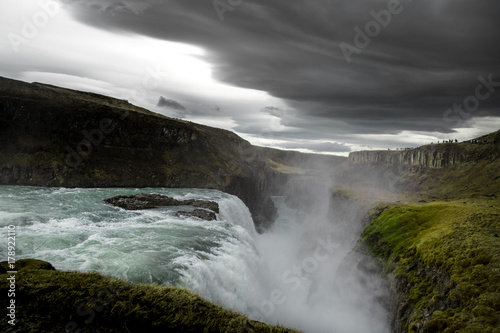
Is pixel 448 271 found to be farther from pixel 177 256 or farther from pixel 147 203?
pixel 147 203

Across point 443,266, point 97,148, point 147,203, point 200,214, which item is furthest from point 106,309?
point 97,148

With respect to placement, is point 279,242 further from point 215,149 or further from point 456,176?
point 456,176

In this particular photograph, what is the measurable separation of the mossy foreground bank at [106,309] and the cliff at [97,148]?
55.5 metres

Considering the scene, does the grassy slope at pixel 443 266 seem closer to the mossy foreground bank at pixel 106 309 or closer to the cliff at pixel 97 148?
the mossy foreground bank at pixel 106 309

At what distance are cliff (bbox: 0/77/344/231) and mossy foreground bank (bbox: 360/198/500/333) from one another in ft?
195

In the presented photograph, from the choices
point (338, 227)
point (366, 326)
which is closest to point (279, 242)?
point (338, 227)

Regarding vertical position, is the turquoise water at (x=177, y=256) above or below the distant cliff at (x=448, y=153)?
below

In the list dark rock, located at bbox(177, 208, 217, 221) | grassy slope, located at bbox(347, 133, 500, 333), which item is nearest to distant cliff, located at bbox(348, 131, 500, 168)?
grassy slope, located at bbox(347, 133, 500, 333)

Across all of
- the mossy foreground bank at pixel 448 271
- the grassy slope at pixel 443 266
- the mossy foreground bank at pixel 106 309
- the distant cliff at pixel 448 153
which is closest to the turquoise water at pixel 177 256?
the mossy foreground bank at pixel 448 271

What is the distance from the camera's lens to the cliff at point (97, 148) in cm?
5600

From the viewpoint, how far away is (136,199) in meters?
40.8

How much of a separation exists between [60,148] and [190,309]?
6788cm

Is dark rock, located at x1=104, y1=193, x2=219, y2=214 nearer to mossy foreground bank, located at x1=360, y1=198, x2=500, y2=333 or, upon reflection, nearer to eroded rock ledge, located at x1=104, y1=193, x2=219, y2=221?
eroded rock ledge, located at x1=104, y1=193, x2=219, y2=221

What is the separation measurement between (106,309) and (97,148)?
233 ft
